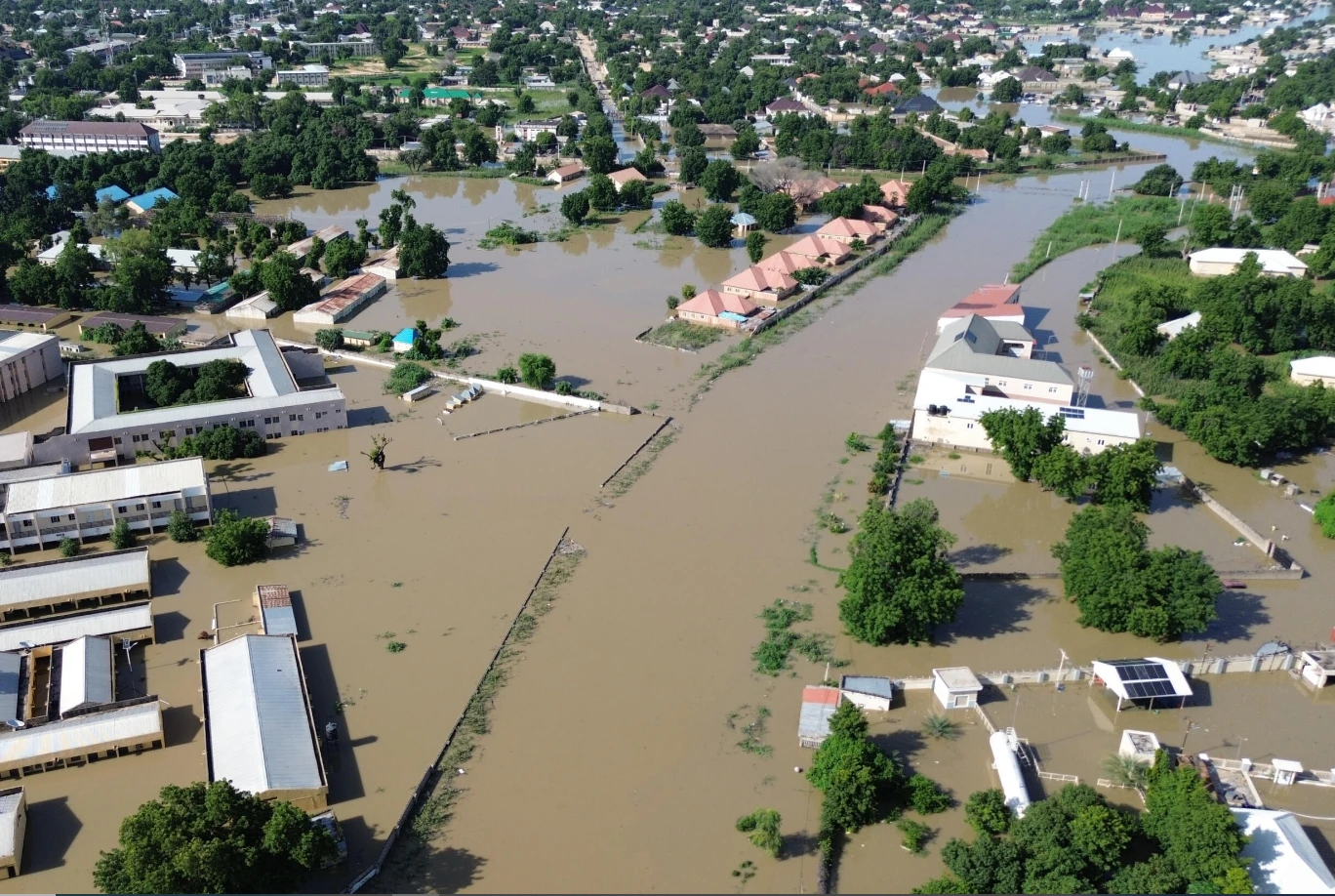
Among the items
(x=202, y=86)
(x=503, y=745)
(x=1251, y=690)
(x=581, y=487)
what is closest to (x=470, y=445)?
(x=581, y=487)

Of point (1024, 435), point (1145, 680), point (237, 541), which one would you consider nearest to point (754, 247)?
point (1024, 435)

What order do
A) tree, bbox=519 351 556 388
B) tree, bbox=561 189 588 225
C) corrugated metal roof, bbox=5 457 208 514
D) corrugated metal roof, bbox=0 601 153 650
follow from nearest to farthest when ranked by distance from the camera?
corrugated metal roof, bbox=0 601 153 650, corrugated metal roof, bbox=5 457 208 514, tree, bbox=519 351 556 388, tree, bbox=561 189 588 225

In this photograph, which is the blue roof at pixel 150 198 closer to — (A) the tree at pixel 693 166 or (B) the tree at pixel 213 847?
(A) the tree at pixel 693 166

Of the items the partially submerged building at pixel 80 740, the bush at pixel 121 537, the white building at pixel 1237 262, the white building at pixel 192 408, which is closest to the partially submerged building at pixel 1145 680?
the partially submerged building at pixel 80 740

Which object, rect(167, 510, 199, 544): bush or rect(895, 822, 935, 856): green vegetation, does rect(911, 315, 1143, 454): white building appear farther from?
rect(167, 510, 199, 544): bush

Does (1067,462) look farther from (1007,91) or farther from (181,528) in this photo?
(1007,91)

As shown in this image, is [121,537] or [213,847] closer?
[213,847]

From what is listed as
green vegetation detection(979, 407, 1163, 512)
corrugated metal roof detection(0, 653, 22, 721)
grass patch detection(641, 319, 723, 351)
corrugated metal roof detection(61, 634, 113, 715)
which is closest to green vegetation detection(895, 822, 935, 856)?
green vegetation detection(979, 407, 1163, 512)
